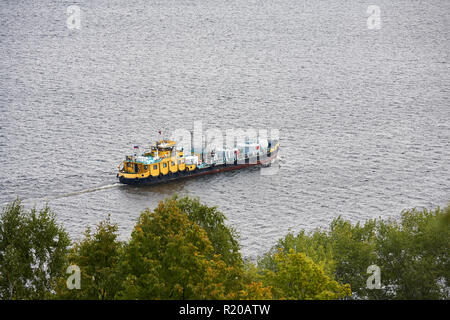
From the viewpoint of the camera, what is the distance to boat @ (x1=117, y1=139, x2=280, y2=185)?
11319 cm

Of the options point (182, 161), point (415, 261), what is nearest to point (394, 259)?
point (415, 261)

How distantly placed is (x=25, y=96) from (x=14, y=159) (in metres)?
53.8

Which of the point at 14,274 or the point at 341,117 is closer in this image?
the point at 14,274

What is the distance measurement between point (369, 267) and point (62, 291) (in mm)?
29176

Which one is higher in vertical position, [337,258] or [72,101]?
[72,101]

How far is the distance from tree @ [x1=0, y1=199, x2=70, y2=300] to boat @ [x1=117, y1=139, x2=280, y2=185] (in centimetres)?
5134

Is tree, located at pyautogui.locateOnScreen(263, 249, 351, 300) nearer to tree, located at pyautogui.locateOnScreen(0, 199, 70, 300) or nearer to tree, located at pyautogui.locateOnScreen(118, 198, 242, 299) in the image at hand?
tree, located at pyautogui.locateOnScreen(118, 198, 242, 299)

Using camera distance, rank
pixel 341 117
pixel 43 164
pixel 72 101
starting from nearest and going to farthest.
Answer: pixel 43 164 < pixel 341 117 < pixel 72 101

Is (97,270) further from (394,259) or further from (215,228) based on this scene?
(394,259)

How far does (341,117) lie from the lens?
500 feet

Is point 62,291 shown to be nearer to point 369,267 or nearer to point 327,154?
point 369,267
